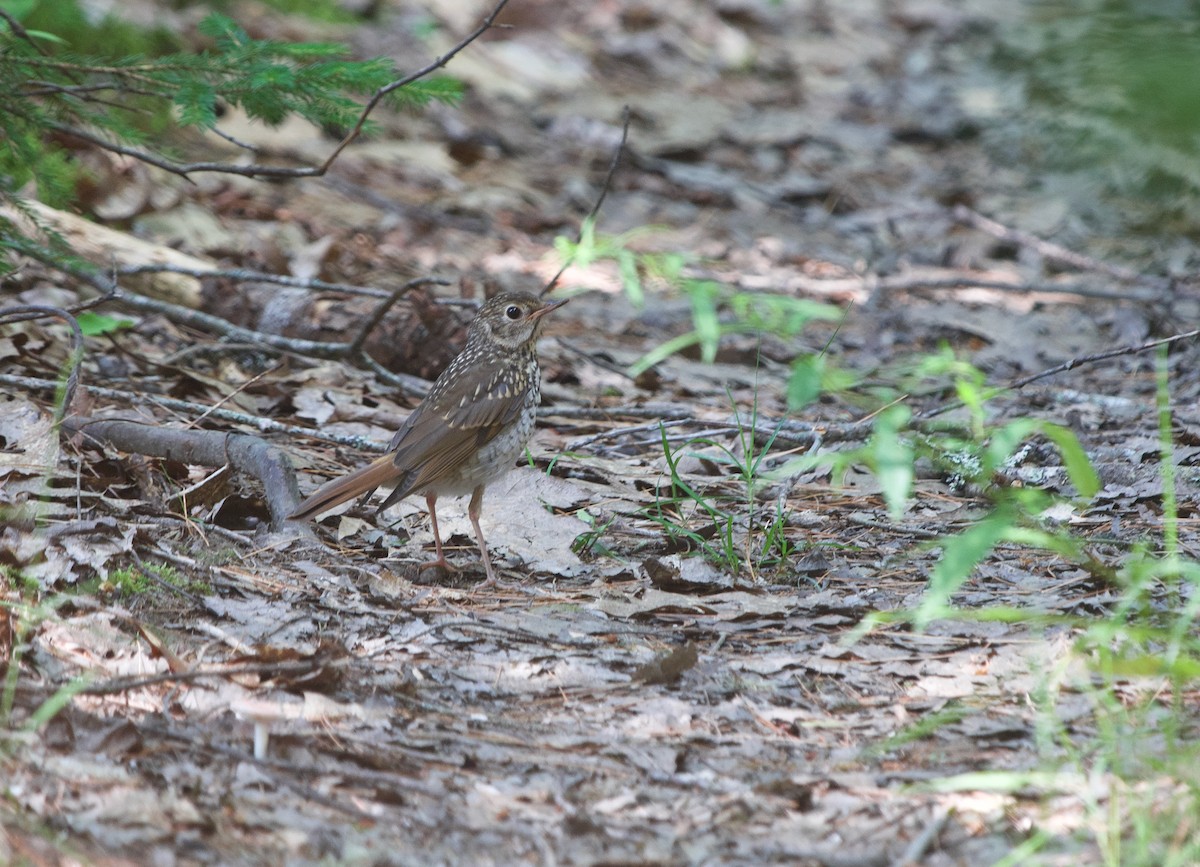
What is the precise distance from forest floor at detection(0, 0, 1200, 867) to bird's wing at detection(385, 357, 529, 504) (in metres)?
0.30

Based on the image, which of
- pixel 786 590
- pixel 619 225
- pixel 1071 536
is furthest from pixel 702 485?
pixel 619 225

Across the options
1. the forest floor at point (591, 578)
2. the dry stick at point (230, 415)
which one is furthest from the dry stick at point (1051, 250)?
the dry stick at point (230, 415)

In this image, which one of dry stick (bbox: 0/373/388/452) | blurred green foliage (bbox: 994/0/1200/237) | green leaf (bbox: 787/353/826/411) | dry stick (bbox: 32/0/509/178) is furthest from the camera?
dry stick (bbox: 0/373/388/452)

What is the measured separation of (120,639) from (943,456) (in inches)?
83.5

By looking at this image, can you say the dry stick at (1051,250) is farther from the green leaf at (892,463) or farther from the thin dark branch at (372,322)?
the green leaf at (892,463)

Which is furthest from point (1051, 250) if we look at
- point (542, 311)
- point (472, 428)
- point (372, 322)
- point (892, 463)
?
point (892, 463)

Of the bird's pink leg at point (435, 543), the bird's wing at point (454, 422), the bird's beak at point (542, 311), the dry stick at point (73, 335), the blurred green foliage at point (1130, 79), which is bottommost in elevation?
the bird's pink leg at point (435, 543)

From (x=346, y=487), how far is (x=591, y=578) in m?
0.89

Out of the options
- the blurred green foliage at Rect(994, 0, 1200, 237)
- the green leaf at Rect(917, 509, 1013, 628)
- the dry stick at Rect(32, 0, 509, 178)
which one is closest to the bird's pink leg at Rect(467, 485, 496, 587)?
the dry stick at Rect(32, 0, 509, 178)

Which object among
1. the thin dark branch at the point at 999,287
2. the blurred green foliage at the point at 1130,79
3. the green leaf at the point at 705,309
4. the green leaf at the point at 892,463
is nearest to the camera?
the green leaf at the point at 892,463

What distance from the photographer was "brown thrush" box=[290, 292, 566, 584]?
14.5ft

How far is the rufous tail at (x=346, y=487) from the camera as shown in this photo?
4.20 meters

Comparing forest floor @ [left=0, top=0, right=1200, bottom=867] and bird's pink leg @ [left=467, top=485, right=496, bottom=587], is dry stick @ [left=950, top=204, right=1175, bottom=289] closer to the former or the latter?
forest floor @ [left=0, top=0, right=1200, bottom=867]

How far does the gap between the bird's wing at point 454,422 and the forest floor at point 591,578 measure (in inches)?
11.9
